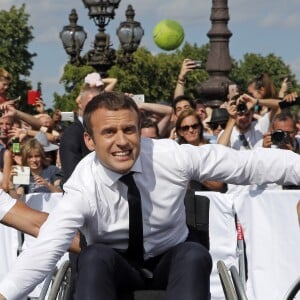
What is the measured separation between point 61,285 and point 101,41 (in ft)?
51.5

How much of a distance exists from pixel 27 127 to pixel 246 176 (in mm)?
7579

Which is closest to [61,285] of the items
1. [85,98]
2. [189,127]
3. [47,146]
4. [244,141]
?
[85,98]

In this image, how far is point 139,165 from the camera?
5.50 metres

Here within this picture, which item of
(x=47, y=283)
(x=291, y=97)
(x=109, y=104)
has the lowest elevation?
(x=47, y=283)

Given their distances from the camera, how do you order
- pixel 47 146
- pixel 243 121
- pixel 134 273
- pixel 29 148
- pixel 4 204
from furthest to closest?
pixel 47 146 < pixel 243 121 < pixel 29 148 < pixel 4 204 < pixel 134 273

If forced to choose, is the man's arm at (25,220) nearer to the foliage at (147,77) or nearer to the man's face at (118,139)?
the man's face at (118,139)

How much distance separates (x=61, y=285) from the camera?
6.02 m

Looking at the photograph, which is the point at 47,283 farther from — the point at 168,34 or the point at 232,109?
the point at 168,34

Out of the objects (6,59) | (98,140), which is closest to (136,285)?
(98,140)

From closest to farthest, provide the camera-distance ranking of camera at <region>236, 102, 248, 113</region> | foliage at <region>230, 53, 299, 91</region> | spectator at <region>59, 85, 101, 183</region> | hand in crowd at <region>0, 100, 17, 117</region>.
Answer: spectator at <region>59, 85, 101, 183</region> < camera at <region>236, 102, 248, 113</region> < hand in crowd at <region>0, 100, 17, 117</region> < foliage at <region>230, 53, 299, 91</region>

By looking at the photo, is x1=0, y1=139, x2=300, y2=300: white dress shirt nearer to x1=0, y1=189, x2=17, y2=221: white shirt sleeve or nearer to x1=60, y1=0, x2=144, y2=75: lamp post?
x1=0, y1=189, x2=17, y2=221: white shirt sleeve

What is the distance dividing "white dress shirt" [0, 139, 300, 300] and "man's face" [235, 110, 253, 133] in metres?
4.86

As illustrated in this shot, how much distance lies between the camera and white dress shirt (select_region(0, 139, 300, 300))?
523cm

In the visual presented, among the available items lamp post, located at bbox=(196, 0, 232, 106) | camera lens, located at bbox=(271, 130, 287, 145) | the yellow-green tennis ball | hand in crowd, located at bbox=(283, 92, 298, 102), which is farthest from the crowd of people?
lamp post, located at bbox=(196, 0, 232, 106)
